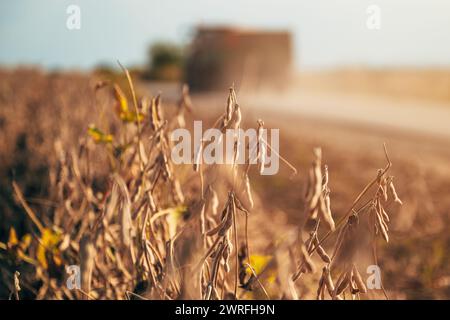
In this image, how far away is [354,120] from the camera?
381 inches

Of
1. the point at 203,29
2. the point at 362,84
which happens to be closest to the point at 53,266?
the point at 203,29

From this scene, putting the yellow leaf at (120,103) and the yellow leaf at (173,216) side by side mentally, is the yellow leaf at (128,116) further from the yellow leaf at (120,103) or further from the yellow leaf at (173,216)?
the yellow leaf at (173,216)

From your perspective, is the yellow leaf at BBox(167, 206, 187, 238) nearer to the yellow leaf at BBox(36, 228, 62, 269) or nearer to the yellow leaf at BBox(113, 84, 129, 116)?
the yellow leaf at BBox(113, 84, 129, 116)

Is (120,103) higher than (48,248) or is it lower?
higher

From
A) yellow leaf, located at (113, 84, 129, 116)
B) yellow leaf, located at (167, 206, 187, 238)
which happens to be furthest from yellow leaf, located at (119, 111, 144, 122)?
yellow leaf, located at (167, 206, 187, 238)

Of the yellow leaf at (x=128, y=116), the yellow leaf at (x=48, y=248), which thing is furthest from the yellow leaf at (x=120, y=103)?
the yellow leaf at (x=48, y=248)

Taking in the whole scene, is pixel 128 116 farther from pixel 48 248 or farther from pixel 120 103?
pixel 48 248

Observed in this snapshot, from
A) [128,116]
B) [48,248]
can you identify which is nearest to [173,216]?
[128,116]

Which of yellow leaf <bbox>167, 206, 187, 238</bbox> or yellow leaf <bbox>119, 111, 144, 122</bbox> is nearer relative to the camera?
yellow leaf <bbox>167, 206, 187, 238</bbox>

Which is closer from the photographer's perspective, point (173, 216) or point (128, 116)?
point (173, 216)

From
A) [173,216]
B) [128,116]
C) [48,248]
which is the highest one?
[128,116]

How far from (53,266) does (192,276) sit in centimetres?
99

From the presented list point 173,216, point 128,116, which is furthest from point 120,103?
point 173,216
